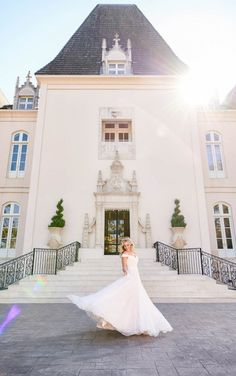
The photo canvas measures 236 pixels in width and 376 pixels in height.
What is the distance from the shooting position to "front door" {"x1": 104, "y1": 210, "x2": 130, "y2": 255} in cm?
1255

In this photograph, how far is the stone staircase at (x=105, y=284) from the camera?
8703 mm

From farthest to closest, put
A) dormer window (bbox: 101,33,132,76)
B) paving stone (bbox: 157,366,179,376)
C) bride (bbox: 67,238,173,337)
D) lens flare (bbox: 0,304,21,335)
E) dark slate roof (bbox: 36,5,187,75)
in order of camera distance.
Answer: dark slate roof (bbox: 36,5,187,75), dormer window (bbox: 101,33,132,76), lens flare (bbox: 0,304,21,335), bride (bbox: 67,238,173,337), paving stone (bbox: 157,366,179,376)

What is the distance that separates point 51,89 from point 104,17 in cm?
956

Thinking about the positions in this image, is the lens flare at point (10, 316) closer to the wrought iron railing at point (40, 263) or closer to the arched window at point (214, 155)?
the wrought iron railing at point (40, 263)

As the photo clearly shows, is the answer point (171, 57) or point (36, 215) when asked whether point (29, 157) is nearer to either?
point (36, 215)

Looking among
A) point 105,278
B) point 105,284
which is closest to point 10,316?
point 105,284

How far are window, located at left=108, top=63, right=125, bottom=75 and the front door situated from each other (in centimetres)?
890

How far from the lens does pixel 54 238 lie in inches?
465

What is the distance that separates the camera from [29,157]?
14.8 metres

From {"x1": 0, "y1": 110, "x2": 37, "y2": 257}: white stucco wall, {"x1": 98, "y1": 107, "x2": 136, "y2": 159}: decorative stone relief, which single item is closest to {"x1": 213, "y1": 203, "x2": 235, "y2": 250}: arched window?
{"x1": 98, "y1": 107, "x2": 136, "y2": 159}: decorative stone relief

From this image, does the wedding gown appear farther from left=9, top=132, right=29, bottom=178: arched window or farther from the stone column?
left=9, top=132, right=29, bottom=178: arched window

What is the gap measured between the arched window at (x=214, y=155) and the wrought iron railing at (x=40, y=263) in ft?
29.3

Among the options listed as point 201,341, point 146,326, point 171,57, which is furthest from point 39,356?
point 171,57

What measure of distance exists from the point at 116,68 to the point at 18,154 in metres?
8.12
